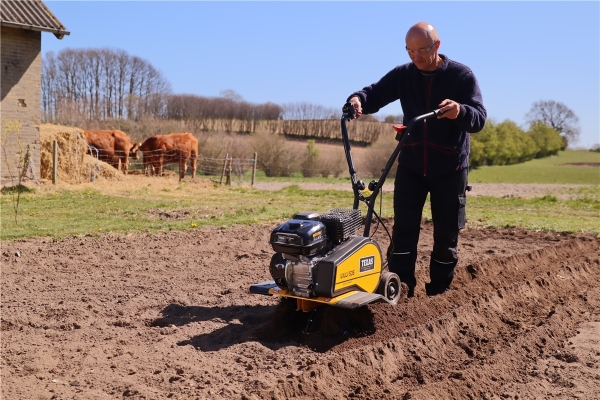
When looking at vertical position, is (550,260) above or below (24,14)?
below

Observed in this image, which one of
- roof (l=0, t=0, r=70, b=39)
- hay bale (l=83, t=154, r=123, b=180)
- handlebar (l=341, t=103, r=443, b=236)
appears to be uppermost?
roof (l=0, t=0, r=70, b=39)

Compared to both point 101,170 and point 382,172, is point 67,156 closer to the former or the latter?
point 101,170

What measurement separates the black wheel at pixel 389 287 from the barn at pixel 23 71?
16.0m

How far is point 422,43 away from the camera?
18.3ft

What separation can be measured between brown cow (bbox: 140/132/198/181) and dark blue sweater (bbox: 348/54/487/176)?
77.0 ft

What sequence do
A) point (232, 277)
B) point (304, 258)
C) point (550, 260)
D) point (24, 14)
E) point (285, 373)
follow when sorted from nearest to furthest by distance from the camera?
point (285, 373), point (304, 258), point (232, 277), point (550, 260), point (24, 14)

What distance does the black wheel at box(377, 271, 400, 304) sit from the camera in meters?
5.59

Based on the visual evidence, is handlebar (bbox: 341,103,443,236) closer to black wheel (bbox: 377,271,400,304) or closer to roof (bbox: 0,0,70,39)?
black wheel (bbox: 377,271,400,304)

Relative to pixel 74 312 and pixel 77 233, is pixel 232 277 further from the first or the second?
pixel 77 233

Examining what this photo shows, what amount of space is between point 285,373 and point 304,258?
3.04 ft

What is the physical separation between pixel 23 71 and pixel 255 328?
17048mm

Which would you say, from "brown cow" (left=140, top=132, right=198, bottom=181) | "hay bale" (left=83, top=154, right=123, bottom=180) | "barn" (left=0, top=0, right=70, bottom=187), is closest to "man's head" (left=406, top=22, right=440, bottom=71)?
"barn" (left=0, top=0, right=70, bottom=187)

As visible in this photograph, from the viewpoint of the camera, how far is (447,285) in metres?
6.59

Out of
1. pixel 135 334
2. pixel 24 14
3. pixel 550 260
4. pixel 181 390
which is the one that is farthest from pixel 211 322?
pixel 24 14
